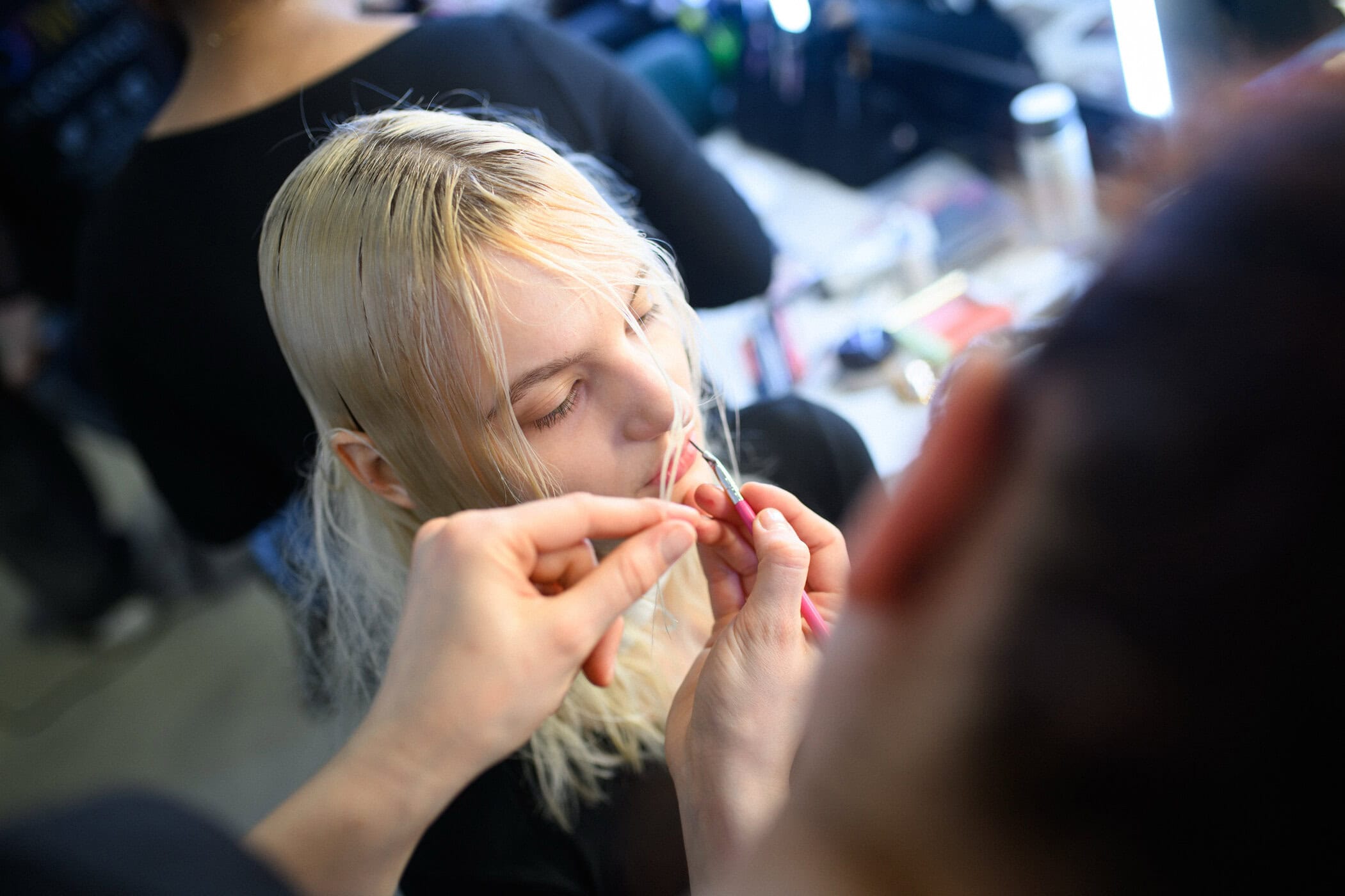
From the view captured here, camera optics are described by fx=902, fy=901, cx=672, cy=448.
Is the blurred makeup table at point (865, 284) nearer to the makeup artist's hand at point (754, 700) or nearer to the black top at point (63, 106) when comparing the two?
the makeup artist's hand at point (754, 700)

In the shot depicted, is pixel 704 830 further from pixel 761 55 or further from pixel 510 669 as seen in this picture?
pixel 761 55

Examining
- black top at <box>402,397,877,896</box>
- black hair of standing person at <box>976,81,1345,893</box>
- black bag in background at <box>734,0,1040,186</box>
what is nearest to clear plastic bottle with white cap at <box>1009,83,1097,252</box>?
black bag in background at <box>734,0,1040,186</box>

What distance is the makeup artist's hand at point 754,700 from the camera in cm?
55

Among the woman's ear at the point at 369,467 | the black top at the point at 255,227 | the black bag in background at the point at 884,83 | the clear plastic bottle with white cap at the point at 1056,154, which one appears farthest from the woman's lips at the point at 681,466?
the black bag in background at the point at 884,83

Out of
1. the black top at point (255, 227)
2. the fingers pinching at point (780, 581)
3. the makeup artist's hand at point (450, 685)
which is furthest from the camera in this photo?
the black top at point (255, 227)

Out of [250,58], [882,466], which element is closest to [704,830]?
[882,466]

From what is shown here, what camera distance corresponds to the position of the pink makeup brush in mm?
593

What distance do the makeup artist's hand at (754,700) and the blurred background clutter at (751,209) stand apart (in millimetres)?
293

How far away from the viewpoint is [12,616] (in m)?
2.81

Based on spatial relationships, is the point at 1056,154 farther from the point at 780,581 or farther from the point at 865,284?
the point at 780,581

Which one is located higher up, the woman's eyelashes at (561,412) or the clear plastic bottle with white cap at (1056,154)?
the woman's eyelashes at (561,412)

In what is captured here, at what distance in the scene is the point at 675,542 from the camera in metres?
0.56

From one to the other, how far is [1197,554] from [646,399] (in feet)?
1.73

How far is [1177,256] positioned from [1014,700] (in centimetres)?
12
